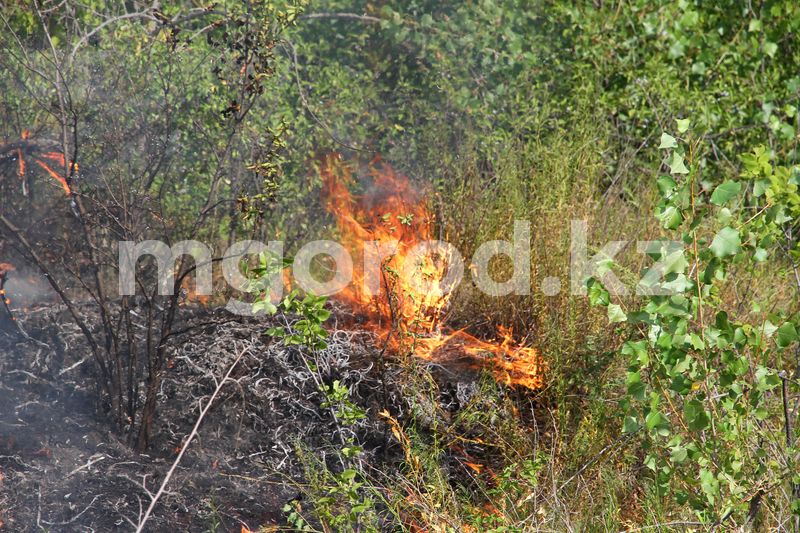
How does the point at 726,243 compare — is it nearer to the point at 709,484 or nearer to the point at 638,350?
the point at 638,350

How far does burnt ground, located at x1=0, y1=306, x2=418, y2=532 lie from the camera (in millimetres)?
3342

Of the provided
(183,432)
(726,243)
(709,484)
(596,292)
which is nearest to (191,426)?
(183,432)

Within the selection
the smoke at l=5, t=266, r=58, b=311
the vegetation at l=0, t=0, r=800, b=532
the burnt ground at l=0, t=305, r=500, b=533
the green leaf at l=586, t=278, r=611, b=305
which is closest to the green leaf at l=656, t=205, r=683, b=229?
the vegetation at l=0, t=0, r=800, b=532

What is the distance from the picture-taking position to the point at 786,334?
255 cm

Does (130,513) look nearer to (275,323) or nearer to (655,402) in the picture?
(275,323)

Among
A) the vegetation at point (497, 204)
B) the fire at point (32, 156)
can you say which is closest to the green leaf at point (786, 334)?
the vegetation at point (497, 204)

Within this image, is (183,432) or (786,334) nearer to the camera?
(786,334)

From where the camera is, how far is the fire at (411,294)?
4180mm

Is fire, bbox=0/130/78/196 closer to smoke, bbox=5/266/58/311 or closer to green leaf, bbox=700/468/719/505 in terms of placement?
smoke, bbox=5/266/58/311

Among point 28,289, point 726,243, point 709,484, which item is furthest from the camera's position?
point 28,289

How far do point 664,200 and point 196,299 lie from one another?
315 cm

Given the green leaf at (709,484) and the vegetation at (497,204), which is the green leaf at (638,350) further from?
the green leaf at (709,484)

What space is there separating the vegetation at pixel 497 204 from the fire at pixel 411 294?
0.10 metres

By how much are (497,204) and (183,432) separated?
6.66 feet
